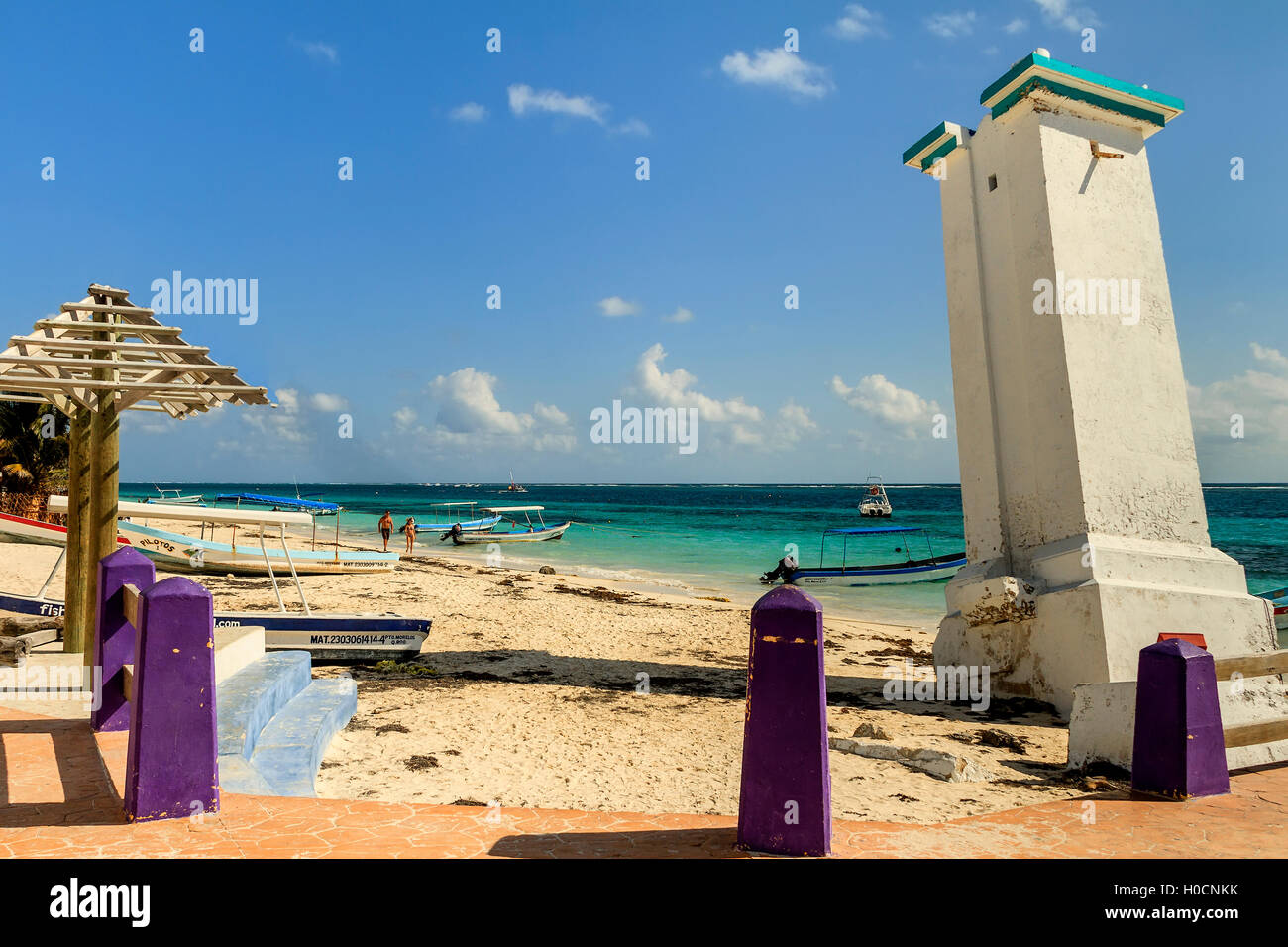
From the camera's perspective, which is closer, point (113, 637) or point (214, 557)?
point (113, 637)

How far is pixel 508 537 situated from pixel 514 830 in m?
38.7

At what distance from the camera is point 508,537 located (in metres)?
41.8

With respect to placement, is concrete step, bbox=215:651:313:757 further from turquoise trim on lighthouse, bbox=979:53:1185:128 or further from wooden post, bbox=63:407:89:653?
turquoise trim on lighthouse, bbox=979:53:1185:128

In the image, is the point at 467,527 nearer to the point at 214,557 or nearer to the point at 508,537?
the point at 508,537

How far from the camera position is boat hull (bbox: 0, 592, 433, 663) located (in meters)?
A: 10.3

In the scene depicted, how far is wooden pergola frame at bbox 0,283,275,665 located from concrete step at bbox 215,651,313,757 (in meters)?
1.50

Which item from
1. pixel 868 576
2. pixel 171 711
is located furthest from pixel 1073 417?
pixel 868 576

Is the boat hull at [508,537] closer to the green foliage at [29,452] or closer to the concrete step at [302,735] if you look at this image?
the green foliage at [29,452]

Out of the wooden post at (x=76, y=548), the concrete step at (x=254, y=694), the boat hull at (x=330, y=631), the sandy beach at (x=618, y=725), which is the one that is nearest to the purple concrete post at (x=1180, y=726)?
the sandy beach at (x=618, y=725)

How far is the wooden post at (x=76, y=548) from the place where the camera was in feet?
26.0

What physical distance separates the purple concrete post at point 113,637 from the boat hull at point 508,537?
3558cm
